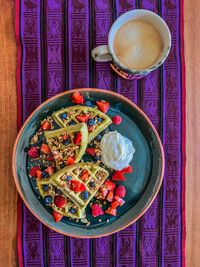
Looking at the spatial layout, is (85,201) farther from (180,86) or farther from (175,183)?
(180,86)

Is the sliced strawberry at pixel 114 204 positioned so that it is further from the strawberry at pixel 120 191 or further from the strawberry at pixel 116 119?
the strawberry at pixel 116 119

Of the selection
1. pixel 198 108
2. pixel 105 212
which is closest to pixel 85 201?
pixel 105 212

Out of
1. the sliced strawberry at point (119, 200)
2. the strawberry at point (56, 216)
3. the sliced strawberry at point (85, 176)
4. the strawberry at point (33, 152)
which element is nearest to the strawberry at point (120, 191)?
the sliced strawberry at point (119, 200)

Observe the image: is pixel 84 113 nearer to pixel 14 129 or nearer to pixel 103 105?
pixel 103 105

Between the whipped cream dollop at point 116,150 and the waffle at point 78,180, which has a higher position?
the whipped cream dollop at point 116,150

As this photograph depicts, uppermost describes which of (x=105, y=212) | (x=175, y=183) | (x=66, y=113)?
(x=66, y=113)

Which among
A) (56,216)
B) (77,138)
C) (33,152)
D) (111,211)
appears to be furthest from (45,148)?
(111,211)

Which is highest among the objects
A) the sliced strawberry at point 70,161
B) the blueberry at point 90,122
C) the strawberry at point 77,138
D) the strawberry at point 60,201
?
the blueberry at point 90,122
